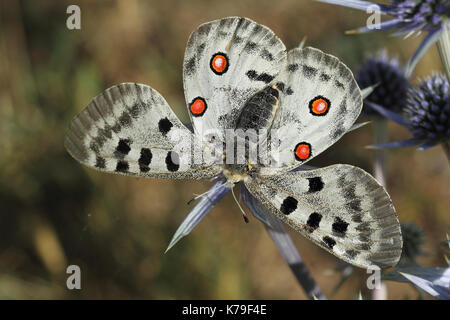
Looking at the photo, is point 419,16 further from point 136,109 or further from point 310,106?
point 136,109

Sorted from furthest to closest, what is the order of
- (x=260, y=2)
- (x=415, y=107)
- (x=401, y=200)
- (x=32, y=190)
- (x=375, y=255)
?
(x=260, y=2)
(x=401, y=200)
(x=32, y=190)
(x=415, y=107)
(x=375, y=255)

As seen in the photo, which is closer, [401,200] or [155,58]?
[401,200]

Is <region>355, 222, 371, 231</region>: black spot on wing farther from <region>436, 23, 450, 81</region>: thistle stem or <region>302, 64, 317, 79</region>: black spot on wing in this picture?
<region>436, 23, 450, 81</region>: thistle stem

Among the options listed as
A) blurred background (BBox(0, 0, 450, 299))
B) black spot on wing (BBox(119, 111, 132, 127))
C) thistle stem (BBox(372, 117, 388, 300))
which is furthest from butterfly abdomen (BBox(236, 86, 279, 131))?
blurred background (BBox(0, 0, 450, 299))

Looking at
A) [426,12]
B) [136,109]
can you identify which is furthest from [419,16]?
[136,109]

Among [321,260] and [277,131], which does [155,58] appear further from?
[277,131]

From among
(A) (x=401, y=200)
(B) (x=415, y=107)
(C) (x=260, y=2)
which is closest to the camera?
(B) (x=415, y=107)

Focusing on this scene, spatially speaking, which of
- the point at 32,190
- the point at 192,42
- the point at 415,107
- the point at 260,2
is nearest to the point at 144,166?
the point at 192,42
